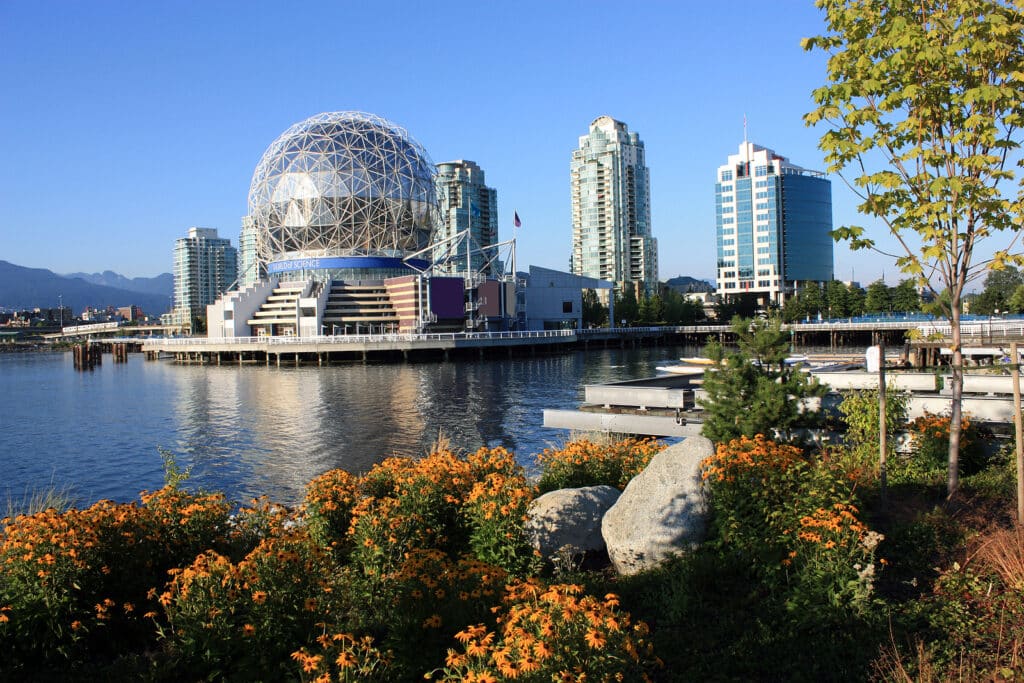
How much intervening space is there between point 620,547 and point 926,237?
21.6 feet

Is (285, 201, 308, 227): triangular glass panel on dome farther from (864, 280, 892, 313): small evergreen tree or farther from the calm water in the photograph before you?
(864, 280, 892, 313): small evergreen tree

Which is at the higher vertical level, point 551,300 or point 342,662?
point 551,300

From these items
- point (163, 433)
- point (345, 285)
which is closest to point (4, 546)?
point (163, 433)

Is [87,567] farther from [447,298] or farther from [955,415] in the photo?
[447,298]

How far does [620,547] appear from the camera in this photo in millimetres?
10758

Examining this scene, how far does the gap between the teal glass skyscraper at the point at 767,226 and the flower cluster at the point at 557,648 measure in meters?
190

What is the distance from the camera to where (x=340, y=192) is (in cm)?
12000

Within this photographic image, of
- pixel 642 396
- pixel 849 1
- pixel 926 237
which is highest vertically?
pixel 849 1

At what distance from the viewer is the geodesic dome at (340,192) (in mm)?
120812

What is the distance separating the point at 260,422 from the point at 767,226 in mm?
168303

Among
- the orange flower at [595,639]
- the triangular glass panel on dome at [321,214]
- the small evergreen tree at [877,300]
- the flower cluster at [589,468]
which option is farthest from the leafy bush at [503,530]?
the small evergreen tree at [877,300]

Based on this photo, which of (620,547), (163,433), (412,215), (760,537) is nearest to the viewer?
(760,537)

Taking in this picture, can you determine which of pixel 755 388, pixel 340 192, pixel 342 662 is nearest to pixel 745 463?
pixel 755 388

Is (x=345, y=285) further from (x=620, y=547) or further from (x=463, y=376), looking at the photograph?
(x=620, y=547)
